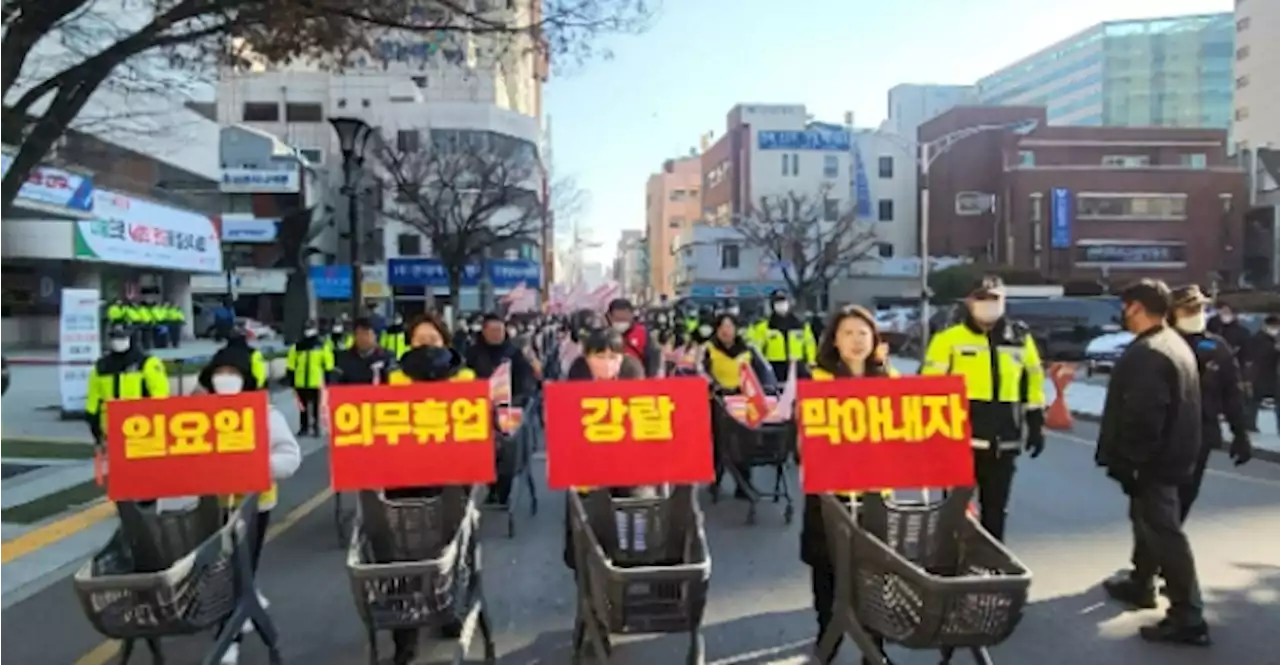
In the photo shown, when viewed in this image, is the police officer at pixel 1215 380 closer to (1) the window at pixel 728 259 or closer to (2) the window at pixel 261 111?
(1) the window at pixel 728 259

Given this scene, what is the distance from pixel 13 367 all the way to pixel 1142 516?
29974mm

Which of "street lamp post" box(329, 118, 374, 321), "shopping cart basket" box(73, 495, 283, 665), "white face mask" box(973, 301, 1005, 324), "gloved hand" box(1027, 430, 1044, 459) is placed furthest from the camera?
"street lamp post" box(329, 118, 374, 321)

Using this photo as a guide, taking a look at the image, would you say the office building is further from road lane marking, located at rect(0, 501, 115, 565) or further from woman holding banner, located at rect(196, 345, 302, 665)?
woman holding banner, located at rect(196, 345, 302, 665)

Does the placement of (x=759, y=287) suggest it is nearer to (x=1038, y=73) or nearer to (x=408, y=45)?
(x=408, y=45)

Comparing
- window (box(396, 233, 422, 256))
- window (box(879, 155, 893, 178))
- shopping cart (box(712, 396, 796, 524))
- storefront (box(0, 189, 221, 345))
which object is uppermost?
window (box(879, 155, 893, 178))

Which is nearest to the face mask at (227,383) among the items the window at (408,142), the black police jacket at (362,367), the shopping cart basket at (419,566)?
the shopping cart basket at (419,566)

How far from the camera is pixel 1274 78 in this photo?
302 feet

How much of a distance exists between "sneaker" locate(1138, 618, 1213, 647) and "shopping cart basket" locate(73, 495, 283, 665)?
15.0ft

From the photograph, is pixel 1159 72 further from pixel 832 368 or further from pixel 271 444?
pixel 271 444

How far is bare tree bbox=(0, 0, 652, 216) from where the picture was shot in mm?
10500

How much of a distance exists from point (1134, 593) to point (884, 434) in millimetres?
2894

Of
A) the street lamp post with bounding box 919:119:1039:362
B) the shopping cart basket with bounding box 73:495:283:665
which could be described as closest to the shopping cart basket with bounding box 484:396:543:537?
the shopping cart basket with bounding box 73:495:283:665

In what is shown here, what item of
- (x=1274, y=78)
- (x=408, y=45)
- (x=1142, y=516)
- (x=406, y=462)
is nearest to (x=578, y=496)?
(x=406, y=462)

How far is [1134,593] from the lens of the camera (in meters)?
6.91
